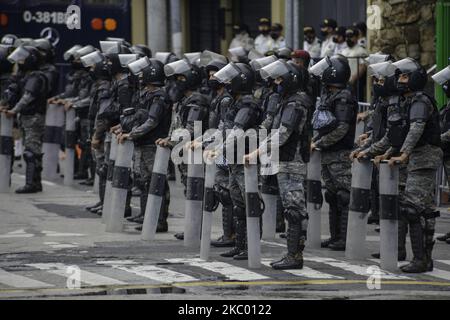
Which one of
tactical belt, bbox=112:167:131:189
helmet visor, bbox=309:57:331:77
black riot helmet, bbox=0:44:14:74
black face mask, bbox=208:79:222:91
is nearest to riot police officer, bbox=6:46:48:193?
black riot helmet, bbox=0:44:14:74

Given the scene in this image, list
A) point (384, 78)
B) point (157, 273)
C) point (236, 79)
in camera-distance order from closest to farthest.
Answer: point (157, 273) → point (236, 79) → point (384, 78)

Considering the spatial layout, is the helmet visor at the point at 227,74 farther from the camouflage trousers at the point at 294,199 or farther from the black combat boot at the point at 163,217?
the black combat boot at the point at 163,217

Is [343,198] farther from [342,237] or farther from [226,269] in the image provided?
[226,269]

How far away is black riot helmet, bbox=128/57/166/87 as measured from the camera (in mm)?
17766

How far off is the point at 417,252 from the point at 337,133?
6.69ft

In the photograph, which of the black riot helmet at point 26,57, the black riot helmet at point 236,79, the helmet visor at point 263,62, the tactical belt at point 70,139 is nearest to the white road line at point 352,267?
the black riot helmet at point 236,79

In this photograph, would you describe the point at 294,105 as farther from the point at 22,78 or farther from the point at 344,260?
the point at 22,78

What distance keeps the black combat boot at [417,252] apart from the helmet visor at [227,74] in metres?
2.34

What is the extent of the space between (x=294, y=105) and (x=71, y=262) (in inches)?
103

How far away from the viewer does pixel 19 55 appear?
2178 cm

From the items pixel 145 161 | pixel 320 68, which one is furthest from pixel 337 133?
pixel 145 161

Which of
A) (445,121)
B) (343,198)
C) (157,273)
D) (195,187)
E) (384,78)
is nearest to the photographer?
(157,273)

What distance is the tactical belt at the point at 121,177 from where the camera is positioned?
58.0 feet
